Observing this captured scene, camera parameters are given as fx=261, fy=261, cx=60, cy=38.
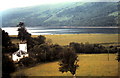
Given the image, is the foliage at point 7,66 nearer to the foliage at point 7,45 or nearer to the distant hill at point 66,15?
the foliage at point 7,45

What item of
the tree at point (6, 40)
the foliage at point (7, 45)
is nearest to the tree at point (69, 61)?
the foliage at point (7, 45)

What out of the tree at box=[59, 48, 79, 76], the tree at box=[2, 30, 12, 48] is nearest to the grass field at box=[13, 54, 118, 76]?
the tree at box=[59, 48, 79, 76]

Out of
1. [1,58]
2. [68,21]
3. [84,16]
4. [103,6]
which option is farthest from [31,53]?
[103,6]

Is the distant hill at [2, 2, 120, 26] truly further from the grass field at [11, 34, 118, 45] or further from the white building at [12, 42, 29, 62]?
the white building at [12, 42, 29, 62]

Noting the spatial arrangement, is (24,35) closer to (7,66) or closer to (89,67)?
Answer: (7,66)

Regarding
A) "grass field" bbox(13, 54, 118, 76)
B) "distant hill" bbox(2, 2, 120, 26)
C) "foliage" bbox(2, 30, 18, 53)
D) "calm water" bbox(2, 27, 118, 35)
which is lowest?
"grass field" bbox(13, 54, 118, 76)
